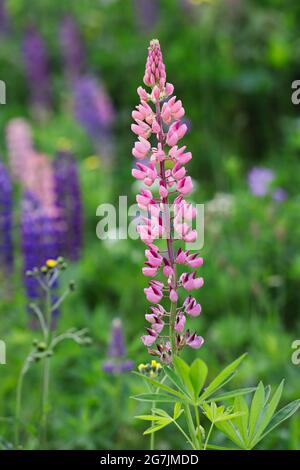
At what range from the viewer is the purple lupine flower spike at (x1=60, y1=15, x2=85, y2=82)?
6277 mm

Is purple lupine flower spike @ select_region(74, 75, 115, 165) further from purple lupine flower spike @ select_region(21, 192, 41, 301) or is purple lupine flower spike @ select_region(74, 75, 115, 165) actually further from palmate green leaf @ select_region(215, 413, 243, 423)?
palmate green leaf @ select_region(215, 413, 243, 423)

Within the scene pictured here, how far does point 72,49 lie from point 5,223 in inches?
125

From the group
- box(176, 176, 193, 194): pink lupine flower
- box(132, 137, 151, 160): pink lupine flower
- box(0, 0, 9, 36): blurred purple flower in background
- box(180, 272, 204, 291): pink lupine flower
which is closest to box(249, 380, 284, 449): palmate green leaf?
box(180, 272, 204, 291): pink lupine flower

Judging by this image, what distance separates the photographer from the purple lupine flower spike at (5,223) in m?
3.42

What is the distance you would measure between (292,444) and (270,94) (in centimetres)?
382

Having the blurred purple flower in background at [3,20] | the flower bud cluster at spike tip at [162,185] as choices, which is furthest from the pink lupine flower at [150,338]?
the blurred purple flower in background at [3,20]

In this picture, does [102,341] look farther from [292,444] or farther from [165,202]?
[165,202]

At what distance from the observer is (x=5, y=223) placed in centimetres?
346

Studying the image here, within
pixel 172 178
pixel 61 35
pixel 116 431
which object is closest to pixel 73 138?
pixel 61 35

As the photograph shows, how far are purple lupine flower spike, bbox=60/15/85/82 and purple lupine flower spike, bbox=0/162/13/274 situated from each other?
9.65 ft

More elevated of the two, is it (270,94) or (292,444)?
(270,94)

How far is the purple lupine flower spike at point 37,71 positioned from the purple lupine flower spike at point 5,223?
2774 mm

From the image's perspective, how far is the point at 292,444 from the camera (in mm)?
2455

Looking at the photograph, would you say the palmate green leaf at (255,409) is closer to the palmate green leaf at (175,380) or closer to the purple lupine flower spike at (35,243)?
the palmate green leaf at (175,380)
